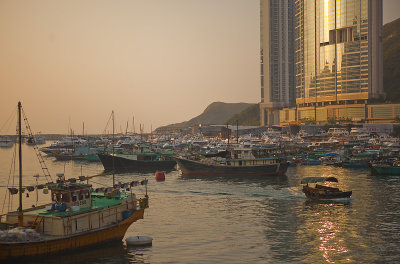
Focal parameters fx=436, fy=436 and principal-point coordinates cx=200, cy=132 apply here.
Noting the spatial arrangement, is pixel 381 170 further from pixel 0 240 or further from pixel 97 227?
pixel 0 240

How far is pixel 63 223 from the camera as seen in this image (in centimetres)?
2922

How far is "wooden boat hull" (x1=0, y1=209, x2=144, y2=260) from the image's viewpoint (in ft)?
89.2

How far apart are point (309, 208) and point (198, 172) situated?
121 feet

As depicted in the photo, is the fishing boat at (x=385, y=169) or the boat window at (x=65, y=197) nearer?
the boat window at (x=65, y=197)

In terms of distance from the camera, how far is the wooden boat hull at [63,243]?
89.2 feet

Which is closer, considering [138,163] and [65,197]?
[65,197]

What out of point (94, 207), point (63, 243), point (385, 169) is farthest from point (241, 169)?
point (63, 243)

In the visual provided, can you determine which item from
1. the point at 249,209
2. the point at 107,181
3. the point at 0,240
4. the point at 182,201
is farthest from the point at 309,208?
the point at 107,181

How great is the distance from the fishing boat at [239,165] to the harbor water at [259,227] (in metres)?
12.6

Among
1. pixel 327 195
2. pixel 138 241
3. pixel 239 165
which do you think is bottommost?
pixel 138 241

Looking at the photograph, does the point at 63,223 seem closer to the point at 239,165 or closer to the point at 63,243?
the point at 63,243

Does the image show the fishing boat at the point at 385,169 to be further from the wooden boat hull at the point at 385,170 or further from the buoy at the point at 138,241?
the buoy at the point at 138,241

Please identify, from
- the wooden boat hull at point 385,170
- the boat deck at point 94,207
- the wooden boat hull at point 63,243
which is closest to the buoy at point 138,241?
the wooden boat hull at point 63,243

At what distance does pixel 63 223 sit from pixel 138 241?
6.58m
